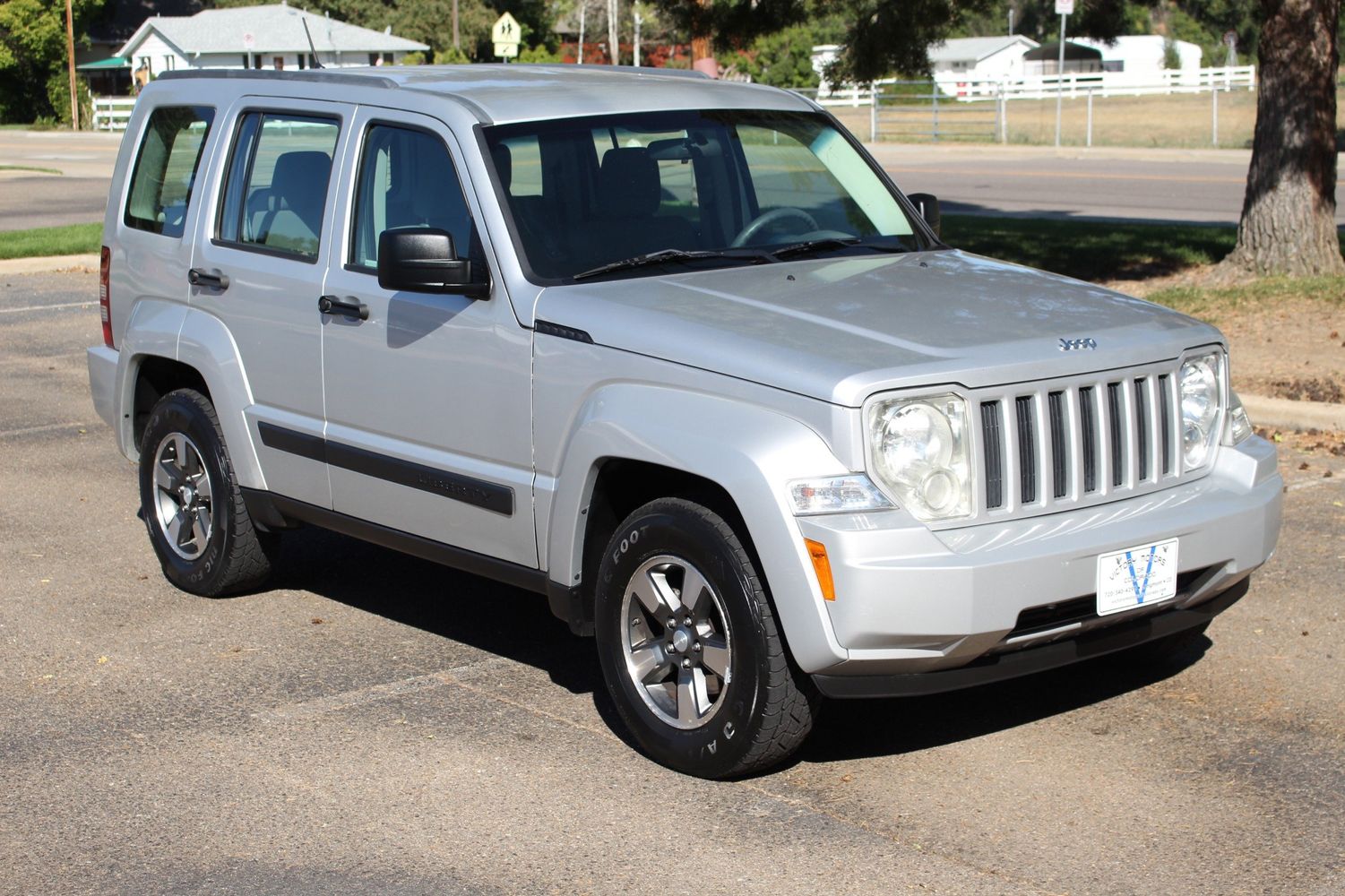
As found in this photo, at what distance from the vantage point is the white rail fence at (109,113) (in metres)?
63.5

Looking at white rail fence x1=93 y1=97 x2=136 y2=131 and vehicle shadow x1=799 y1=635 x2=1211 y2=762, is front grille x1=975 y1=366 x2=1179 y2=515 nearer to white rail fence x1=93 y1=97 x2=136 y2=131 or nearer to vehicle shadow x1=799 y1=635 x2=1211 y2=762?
vehicle shadow x1=799 y1=635 x2=1211 y2=762

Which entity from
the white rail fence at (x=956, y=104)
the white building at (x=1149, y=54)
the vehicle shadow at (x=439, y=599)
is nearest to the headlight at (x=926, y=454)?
the vehicle shadow at (x=439, y=599)

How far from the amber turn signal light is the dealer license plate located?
786 millimetres

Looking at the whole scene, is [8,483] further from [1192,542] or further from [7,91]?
[7,91]

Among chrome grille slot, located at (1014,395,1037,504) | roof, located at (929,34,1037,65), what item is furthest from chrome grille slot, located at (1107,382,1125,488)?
roof, located at (929,34,1037,65)

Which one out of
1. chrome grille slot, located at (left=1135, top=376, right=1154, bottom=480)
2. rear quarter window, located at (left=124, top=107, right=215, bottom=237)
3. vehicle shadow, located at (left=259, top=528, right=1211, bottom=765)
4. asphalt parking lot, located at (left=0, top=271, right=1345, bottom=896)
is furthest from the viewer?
rear quarter window, located at (left=124, top=107, right=215, bottom=237)

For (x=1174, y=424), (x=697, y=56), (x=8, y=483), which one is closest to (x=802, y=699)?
(x=1174, y=424)

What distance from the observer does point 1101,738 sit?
17.1 feet

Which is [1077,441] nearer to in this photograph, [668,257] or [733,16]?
[668,257]

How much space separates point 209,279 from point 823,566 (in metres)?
3.17

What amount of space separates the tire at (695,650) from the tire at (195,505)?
207 centimetres

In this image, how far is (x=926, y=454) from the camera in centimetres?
457

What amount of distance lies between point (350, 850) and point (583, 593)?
3.78 ft

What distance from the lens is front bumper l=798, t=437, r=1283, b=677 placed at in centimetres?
440
